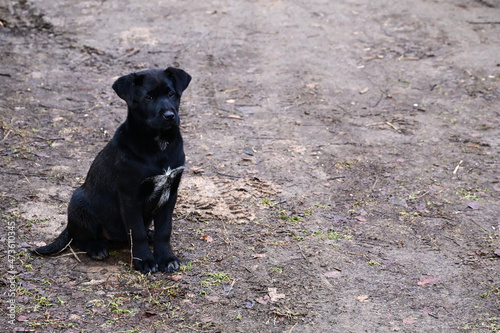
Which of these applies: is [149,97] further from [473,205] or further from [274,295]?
[473,205]

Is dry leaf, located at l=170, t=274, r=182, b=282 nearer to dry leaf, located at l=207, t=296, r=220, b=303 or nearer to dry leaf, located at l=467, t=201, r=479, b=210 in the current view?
dry leaf, located at l=207, t=296, r=220, b=303

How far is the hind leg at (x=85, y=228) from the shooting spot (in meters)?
5.14

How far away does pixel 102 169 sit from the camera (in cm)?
510

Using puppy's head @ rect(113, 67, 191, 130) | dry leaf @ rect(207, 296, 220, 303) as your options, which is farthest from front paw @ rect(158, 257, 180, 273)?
puppy's head @ rect(113, 67, 191, 130)

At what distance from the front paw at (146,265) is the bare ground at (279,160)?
0.26 feet

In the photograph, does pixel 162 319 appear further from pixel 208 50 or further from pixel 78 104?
pixel 208 50

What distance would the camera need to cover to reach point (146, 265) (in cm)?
504

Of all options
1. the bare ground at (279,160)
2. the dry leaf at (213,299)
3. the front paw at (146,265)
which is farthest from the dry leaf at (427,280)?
the front paw at (146,265)

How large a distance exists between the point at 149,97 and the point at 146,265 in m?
1.43

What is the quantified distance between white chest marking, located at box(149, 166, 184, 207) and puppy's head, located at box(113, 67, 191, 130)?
39cm

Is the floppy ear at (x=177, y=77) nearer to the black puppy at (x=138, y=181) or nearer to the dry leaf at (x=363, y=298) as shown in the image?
the black puppy at (x=138, y=181)

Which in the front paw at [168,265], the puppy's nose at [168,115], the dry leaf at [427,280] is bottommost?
the dry leaf at [427,280]

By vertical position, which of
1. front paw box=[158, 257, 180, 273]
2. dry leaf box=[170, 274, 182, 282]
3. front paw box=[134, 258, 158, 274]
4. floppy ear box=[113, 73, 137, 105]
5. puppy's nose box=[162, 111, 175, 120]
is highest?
floppy ear box=[113, 73, 137, 105]

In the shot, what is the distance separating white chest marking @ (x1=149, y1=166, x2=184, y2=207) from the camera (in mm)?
4883
